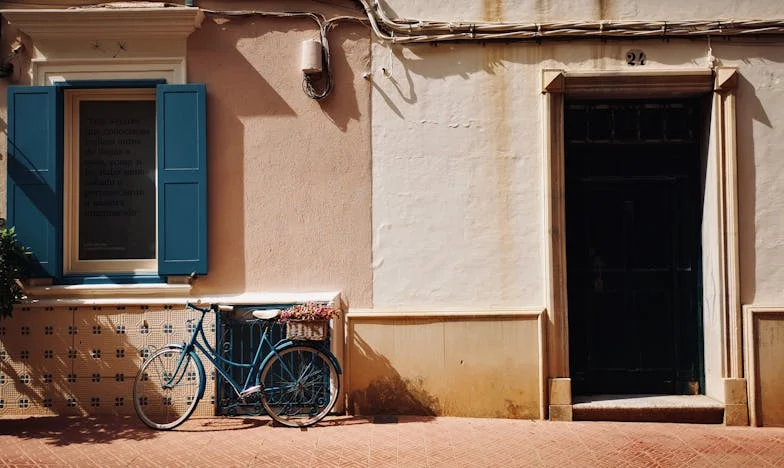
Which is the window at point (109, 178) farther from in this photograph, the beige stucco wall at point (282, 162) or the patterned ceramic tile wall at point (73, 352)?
the patterned ceramic tile wall at point (73, 352)

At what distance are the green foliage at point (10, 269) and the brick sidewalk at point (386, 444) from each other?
3.77 ft

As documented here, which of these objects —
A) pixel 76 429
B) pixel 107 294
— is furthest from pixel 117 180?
pixel 76 429

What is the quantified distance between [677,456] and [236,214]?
4.55 metres

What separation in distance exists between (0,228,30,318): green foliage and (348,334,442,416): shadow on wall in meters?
3.16

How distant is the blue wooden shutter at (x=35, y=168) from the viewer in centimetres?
739

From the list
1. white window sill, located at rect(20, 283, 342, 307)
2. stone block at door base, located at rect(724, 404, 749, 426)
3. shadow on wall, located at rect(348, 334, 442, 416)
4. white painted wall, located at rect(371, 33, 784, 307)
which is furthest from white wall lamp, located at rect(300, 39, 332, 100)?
stone block at door base, located at rect(724, 404, 749, 426)

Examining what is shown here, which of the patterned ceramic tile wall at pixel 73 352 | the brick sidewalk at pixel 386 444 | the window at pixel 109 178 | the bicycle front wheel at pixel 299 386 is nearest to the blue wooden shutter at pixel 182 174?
the window at pixel 109 178

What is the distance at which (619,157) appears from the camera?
25.4 feet

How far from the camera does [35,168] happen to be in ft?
24.4

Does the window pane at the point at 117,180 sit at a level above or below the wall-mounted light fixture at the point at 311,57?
below

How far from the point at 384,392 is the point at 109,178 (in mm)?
3509

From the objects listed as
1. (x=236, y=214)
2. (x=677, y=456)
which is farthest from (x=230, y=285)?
(x=677, y=456)

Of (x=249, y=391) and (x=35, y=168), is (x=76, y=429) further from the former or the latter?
(x=35, y=168)

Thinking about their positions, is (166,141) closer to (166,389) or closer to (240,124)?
(240,124)
